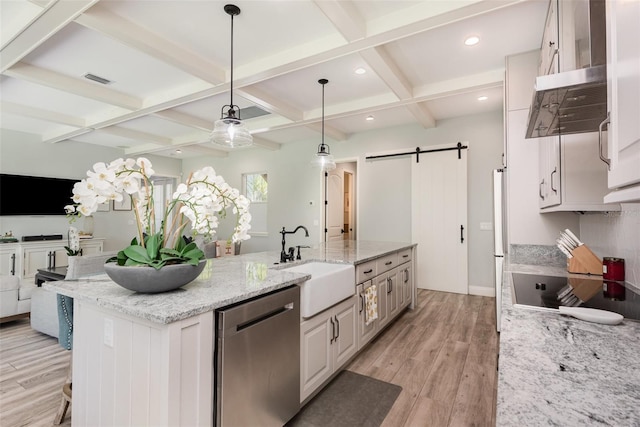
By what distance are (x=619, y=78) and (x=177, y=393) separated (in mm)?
1671

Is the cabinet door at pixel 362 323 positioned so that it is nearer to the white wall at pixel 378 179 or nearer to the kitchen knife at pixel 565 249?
the kitchen knife at pixel 565 249

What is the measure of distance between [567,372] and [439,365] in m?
2.03

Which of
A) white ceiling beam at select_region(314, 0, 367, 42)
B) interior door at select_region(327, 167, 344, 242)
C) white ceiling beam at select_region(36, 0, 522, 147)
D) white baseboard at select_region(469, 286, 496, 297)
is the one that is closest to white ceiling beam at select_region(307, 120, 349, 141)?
interior door at select_region(327, 167, 344, 242)

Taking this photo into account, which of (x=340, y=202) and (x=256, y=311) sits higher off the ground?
(x=340, y=202)

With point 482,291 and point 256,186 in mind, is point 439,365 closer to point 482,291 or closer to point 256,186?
point 482,291

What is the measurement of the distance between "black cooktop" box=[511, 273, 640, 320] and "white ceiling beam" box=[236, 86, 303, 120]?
3.44 meters

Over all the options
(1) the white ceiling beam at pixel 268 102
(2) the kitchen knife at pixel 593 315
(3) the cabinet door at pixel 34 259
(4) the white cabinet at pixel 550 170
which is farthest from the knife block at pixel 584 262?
(3) the cabinet door at pixel 34 259

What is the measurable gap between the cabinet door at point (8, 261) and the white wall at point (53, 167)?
512 millimetres

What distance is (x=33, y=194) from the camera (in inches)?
225

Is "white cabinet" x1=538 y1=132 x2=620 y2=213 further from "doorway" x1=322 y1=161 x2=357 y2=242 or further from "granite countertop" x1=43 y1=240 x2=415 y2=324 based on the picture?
"doorway" x1=322 y1=161 x2=357 y2=242

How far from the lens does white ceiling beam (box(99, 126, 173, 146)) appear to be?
5488mm

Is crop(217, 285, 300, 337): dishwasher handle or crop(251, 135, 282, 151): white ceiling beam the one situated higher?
crop(251, 135, 282, 151): white ceiling beam

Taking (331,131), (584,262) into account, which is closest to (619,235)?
(584,262)

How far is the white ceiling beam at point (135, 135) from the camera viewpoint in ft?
18.0
